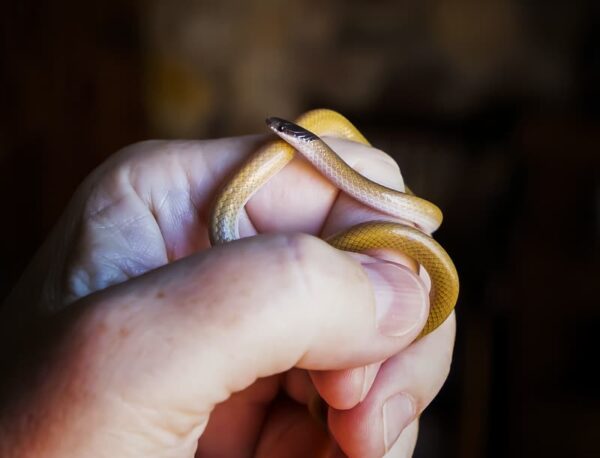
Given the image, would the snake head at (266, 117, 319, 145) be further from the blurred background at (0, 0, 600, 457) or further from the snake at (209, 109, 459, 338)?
the blurred background at (0, 0, 600, 457)

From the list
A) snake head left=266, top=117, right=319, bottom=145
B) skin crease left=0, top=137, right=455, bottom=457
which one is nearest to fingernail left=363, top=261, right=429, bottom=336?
skin crease left=0, top=137, right=455, bottom=457

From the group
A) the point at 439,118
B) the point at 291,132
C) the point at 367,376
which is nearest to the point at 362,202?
the point at 291,132

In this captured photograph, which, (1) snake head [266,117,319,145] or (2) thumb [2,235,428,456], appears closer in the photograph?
(2) thumb [2,235,428,456]

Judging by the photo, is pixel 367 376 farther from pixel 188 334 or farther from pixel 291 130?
pixel 291 130

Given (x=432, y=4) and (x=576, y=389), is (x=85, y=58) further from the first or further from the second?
(x=576, y=389)

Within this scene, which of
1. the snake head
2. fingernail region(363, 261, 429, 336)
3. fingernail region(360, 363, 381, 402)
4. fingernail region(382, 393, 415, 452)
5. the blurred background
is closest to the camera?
fingernail region(363, 261, 429, 336)

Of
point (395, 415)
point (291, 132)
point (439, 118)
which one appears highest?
point (291, 132)

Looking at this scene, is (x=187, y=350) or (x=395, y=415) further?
(x=395, y=415)

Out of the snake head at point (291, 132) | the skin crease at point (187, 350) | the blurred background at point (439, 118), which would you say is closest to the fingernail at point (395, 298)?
the skin crease at point (187, 350)

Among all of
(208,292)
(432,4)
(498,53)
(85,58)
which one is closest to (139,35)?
(85,58)
